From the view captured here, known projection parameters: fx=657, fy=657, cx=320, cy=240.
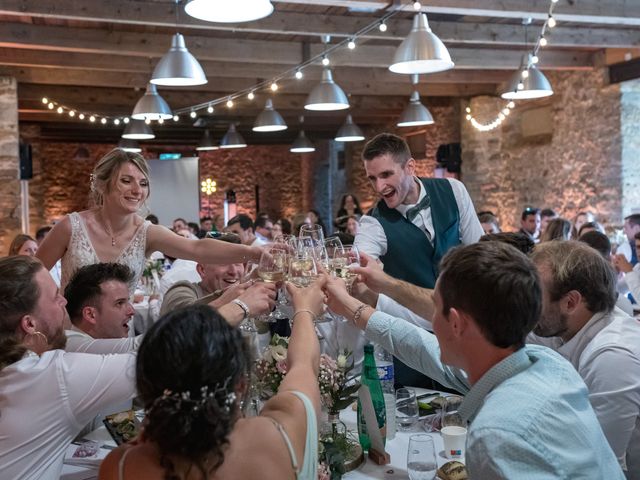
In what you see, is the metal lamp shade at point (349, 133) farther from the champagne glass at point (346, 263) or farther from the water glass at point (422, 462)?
the water glass at point (422, 462)

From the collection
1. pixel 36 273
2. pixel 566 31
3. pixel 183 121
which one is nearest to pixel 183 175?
pixel 183 121

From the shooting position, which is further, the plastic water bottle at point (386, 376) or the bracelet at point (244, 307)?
the plastic water bottle at point (386, 376)

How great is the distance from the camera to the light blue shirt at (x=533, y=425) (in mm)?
1241

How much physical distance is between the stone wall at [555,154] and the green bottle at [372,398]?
707cm

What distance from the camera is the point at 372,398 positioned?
2.06 m

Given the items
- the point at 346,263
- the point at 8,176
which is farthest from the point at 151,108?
the point at 346,263

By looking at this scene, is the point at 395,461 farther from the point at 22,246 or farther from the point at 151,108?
the point at 151,108

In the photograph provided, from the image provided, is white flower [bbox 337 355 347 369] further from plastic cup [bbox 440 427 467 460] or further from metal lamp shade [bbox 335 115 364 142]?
metal lamp shade [bbox 335 115 364 142]

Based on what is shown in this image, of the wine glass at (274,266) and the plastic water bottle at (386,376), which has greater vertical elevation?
the wine glass at (274,266)

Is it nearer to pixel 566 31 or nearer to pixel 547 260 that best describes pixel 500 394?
pixel 547 260

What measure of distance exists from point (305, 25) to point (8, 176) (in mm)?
4052

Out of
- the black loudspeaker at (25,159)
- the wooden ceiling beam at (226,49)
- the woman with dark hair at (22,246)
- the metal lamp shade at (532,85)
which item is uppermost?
the wooden ceiling beam at (226,49)

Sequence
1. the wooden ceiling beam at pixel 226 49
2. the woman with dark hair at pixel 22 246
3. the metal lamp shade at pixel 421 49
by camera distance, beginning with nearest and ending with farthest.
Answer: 1. the metal lamp shade at pixel 421 49
2. the woman with dark hair at pixel 22 246
3. the wooden ceiling beam at pixel 226 49

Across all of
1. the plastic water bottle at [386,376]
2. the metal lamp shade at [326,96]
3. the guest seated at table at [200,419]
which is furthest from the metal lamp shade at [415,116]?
the guest seated at table at [200,419]
